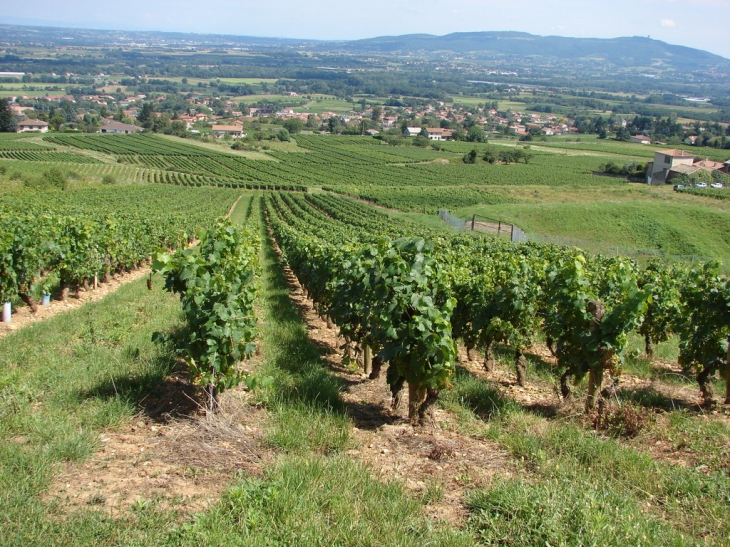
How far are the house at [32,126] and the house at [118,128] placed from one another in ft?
37.9

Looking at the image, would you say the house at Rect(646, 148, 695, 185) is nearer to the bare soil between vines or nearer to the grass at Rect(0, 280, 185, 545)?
the grass at Rect(0, 280, 185, 545)

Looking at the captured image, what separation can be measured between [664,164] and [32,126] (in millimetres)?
126339

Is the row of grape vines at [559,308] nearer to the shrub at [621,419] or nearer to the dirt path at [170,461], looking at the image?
the shrub at [621,419]

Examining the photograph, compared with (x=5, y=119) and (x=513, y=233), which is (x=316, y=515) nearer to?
(x=513, y=233)

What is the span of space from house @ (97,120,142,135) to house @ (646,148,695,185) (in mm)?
112730

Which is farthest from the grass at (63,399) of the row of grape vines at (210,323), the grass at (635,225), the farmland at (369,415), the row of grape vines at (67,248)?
the grass at (635,225)

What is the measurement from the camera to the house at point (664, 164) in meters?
73.0

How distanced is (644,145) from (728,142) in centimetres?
1655

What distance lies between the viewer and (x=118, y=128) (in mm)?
133875

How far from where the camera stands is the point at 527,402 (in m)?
7.83

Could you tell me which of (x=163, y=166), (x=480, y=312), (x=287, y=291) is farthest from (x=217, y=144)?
Answer: (x=480, y=312)

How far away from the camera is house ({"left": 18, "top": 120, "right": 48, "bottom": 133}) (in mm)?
121375

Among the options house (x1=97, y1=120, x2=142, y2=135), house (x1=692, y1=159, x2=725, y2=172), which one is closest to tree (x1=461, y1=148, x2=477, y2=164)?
house (x1=692, y1=159, x2=725, y2=172)

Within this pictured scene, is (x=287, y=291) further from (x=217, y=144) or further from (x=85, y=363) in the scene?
(x=217, y=144)
